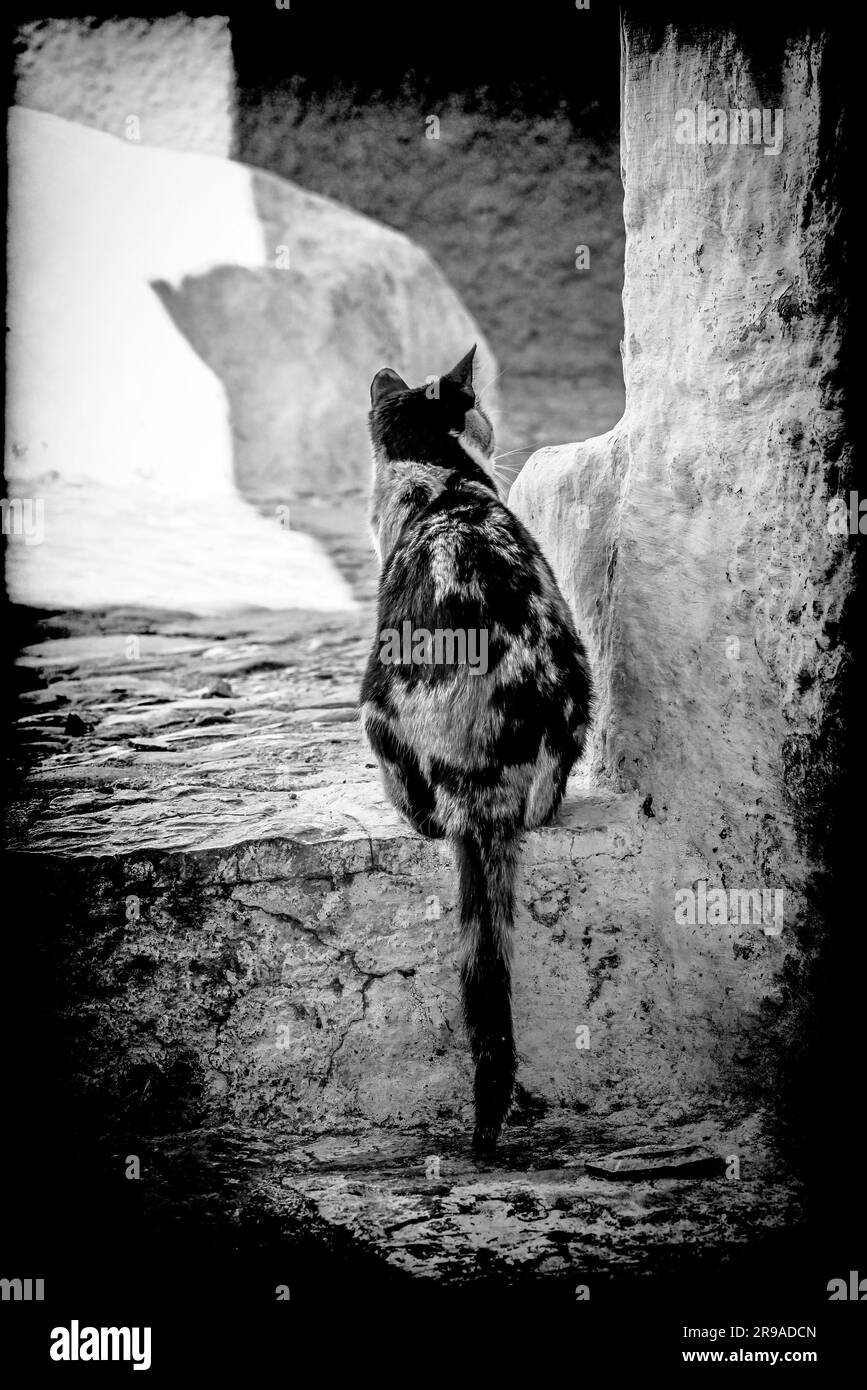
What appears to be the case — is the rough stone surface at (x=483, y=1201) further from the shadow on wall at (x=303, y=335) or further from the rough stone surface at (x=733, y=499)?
the shadow on wall at (x=303, y=335)

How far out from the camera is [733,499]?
263 centimetres

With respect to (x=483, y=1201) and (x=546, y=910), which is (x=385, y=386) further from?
(x=483, y=1201)

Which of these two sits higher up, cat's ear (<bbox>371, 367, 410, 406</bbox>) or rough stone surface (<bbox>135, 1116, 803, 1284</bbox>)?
cat's ear (<bbox>371, 367, 410, 406</bbox>)

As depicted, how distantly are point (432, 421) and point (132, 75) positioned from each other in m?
6.44

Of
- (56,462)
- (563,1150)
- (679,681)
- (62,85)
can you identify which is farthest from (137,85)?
(563,1150)

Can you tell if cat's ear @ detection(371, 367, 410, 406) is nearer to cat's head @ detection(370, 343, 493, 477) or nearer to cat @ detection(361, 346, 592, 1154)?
cat's head @ detection(370, 343, 493, 477)

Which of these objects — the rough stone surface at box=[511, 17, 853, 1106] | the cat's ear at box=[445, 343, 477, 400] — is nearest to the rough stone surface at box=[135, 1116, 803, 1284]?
the rough stone surface at box=[511, 17, 853, 1106]

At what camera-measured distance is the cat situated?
2484mm

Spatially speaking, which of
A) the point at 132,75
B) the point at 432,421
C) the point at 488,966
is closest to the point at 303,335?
the point at 132,75

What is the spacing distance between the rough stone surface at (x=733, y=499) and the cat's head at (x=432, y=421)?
0.51 meters

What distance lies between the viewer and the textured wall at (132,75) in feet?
25.7

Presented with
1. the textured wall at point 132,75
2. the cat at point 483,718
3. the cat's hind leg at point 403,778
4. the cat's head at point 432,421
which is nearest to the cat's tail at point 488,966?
the cat at point 483,718

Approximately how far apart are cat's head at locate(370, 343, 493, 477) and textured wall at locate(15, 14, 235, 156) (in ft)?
18.4

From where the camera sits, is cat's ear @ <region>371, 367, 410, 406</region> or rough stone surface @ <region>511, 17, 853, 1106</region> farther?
cat's ear @ <region>371, 367, 410, 406</region>
